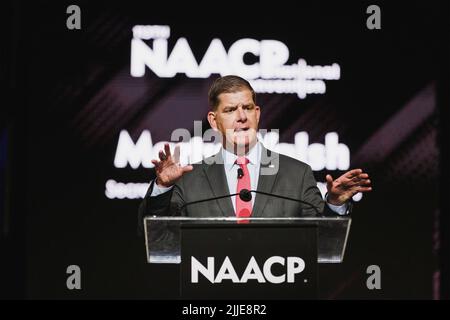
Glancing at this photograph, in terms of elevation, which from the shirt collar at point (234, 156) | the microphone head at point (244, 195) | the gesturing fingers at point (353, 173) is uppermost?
the shirt collar at point (234, 156)

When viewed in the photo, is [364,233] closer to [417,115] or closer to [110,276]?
[417,115]

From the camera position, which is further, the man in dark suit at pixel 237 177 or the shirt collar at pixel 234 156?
the shirt collar at pixel 234 156

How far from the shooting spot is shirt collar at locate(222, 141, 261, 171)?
156 inches

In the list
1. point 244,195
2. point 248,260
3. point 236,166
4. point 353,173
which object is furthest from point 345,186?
point 236,166

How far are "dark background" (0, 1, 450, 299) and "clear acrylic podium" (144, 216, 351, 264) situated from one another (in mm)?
2005

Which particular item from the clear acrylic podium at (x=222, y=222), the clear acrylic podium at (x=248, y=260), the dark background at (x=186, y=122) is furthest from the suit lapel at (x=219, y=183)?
the clear acrylic podium at (x=248, y=260)

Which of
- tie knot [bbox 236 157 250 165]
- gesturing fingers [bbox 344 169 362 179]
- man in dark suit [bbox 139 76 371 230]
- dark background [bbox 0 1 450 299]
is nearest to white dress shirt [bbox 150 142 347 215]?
man in dark suit [bbox 139 76 371 230]

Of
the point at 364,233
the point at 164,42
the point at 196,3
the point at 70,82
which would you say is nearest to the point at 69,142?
the point at 70,82

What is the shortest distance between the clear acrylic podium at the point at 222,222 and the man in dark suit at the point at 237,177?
415 millimetres

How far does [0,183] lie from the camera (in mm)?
4930

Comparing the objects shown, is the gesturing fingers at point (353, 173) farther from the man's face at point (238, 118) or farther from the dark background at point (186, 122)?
the dark background at point (186, 122)

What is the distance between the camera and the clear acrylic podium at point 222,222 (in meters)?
2.50

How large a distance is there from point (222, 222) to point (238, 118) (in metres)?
1.51

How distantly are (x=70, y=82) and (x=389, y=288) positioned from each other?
2.49m
